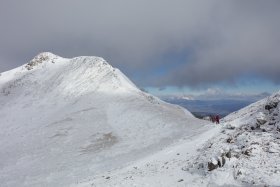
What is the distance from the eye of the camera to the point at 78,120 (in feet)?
203

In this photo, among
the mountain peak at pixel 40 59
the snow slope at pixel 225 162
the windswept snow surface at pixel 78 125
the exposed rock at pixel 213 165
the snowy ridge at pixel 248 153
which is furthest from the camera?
the mountain peak at pixel 40 59

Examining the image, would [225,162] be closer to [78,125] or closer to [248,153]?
[248,153]

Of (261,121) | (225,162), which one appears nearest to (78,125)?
(261,121)

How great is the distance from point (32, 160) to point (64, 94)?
99.1ft

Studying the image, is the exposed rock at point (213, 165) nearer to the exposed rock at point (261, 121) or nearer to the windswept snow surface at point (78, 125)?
the exposed rock at point (261, 121)

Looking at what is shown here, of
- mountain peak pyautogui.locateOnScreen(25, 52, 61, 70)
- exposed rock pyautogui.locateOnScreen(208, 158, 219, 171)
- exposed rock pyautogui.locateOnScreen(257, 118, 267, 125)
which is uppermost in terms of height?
mountain peak pyautogui.locateOnScreen(25, 52, 61, 70)

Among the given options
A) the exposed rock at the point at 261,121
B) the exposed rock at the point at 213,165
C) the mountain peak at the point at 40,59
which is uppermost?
the mountain peak at the point at 40,59

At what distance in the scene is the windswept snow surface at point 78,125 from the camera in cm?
4278

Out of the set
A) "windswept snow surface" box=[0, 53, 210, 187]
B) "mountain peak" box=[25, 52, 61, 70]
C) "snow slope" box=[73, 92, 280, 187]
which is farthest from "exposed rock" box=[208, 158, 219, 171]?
"mountain peak" box=[25, 52, 61, 70]

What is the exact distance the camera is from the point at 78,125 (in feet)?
196

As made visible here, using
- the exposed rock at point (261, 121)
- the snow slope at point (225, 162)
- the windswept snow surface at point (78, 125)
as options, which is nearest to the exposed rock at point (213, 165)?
the snow slope at point (225, 162)

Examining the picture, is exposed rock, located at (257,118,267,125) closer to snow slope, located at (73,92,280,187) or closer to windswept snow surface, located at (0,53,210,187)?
snow slope, located at (73,92,280,187)

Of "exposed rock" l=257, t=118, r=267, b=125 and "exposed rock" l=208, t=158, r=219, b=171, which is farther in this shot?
"exposed rock" l=257, t=118, r=267, b=125

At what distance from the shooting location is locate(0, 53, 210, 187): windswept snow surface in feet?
140
